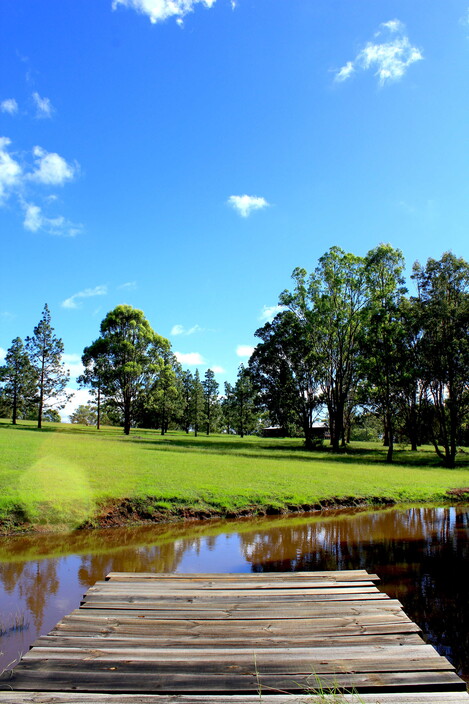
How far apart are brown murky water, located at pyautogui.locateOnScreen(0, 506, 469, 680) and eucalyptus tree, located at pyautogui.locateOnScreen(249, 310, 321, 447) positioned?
3847 centimetres

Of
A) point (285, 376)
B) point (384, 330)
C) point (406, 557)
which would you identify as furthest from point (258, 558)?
point (285, 376)

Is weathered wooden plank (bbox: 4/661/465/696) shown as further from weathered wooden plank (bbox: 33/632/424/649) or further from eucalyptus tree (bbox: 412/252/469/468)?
eucalyptus tree (bbox: 412/252/469/468)

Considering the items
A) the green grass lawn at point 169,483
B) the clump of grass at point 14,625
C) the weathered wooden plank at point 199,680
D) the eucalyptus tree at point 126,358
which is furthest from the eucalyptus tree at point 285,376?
the weathered wooden plank at point 199,680

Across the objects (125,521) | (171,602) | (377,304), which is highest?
(377,304)

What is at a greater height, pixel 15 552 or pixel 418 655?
pixel 418 655

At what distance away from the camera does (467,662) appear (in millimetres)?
6074

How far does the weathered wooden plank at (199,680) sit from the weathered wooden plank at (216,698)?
76 millimetres

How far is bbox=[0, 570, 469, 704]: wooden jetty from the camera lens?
3.33m

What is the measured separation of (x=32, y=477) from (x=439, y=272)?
36.0 meters

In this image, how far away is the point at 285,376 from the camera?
5706 cm

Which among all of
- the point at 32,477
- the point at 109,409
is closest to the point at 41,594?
the point at 32,477

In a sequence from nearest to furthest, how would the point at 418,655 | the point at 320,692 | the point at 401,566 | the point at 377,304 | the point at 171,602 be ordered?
the point at 320,692 → the point at 418,655 → the point at 171,602 → the point at 401,566 → the point at 377,304

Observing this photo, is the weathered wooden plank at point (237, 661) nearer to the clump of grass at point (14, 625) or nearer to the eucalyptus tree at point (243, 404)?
the clump of grass at point (14, 625)

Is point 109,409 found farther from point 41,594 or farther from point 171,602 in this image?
point 171,602
